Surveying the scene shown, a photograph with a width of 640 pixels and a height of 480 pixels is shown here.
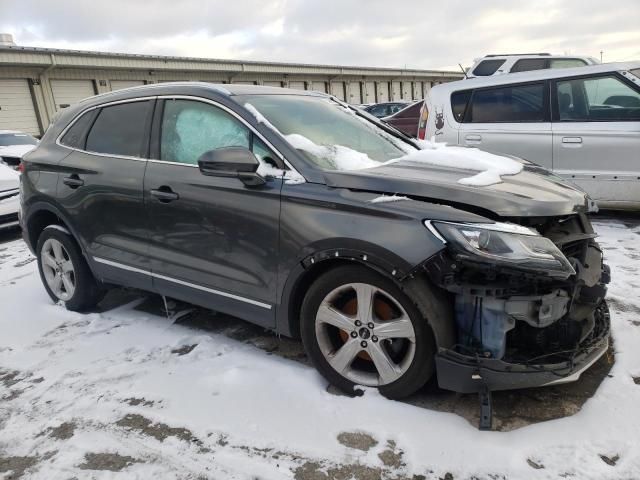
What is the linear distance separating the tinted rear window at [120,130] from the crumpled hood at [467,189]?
1.60 metres

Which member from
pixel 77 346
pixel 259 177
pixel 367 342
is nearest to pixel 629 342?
pixel 367 342

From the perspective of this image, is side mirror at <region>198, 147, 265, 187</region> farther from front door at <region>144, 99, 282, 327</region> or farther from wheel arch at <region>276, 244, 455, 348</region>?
wheel arch at <region>276, 244, 455, 348</region>

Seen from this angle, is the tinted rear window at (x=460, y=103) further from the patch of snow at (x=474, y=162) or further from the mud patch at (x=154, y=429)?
the mud patch at (x=154, y=429)

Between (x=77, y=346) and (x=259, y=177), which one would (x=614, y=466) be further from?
(x=77, y=346)

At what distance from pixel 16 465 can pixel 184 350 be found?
116 centimetres

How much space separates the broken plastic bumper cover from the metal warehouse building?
1926cm

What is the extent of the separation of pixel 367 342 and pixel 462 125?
4.46 m

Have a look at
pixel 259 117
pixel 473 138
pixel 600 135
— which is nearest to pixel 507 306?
pixel 259 117

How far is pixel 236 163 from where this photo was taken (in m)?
2.76

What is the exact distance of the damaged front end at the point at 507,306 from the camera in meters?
2.26

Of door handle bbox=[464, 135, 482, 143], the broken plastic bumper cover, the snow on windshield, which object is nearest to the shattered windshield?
the snow on windshield

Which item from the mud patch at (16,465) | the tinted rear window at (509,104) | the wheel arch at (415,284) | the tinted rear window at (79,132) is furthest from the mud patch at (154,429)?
the tinted rear window at (509,104)

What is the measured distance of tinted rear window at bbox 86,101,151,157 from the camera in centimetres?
355

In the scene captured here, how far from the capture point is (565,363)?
2367 millimetres
